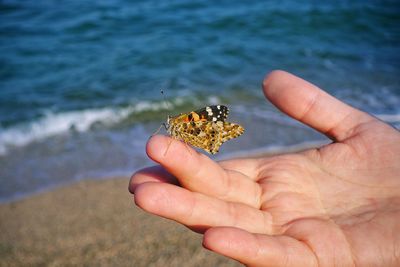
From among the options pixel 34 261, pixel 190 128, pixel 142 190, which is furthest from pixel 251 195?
pixel 34 261

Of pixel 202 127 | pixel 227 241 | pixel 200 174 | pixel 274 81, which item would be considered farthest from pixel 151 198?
pixel 274 81

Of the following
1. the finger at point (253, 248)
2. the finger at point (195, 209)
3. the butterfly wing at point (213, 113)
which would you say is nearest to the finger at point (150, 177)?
the finger at point (195, 209)

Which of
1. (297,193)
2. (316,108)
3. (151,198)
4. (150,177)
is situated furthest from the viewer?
(316,108)

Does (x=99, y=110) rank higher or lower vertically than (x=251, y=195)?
lower

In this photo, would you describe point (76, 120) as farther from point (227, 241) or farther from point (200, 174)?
point (227, 241)

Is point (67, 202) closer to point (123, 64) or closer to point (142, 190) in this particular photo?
point (142, 190)

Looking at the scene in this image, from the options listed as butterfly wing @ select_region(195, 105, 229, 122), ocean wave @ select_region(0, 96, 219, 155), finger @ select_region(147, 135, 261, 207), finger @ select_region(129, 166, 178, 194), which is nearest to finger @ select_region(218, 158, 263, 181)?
finger @ select_region(147, 135, 261, 207)
